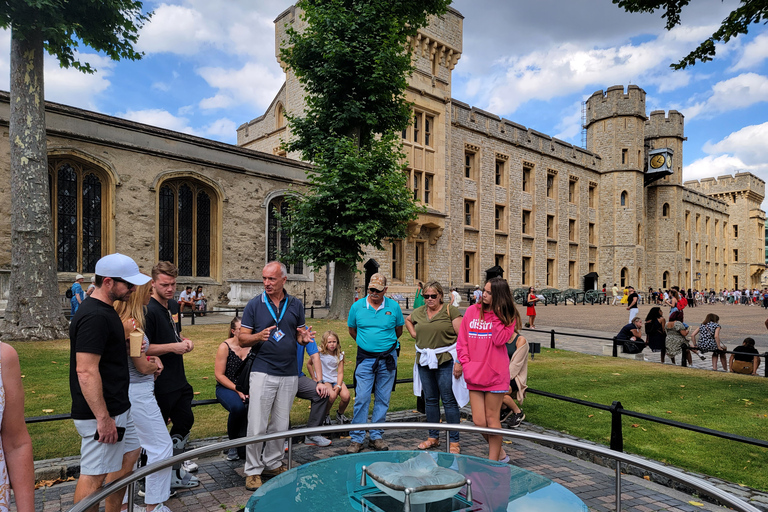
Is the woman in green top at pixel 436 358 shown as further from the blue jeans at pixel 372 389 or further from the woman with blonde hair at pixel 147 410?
the woman with blonde hair at pixel 147 410

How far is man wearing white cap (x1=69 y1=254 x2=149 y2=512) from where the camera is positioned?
2.83 metres

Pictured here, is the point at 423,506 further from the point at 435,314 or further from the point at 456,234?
the point at 456,234

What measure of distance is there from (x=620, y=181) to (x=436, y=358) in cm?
4664

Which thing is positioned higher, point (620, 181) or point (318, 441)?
point (620, 181)

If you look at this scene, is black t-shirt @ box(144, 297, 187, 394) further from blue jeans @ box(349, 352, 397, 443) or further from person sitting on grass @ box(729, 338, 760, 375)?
person sitting on grass @ box(729, 338, 760, 375)

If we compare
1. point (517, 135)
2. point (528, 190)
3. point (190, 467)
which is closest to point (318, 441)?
point (190, 467)

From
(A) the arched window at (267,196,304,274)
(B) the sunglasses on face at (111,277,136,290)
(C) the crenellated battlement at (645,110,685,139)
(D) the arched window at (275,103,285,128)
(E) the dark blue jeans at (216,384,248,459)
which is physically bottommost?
(E) the dark blue jeans at (216,384,248,459)

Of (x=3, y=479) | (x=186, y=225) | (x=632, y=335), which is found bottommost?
(x=632, y=335)

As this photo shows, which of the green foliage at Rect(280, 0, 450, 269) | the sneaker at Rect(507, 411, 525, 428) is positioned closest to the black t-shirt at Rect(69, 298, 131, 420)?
the sneaker at Rect(507, 411, 525, 428)

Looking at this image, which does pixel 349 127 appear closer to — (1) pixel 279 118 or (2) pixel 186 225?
(2) pixel 186 225

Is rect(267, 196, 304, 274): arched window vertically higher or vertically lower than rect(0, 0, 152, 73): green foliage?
lower

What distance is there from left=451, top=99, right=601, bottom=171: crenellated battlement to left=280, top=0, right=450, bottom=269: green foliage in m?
15.7

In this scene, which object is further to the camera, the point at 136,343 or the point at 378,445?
the point at 378,445

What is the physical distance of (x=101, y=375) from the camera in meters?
2.92
